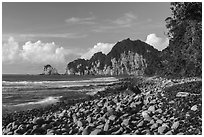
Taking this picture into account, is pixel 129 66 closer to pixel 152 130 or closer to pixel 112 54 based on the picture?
pixel 112 54

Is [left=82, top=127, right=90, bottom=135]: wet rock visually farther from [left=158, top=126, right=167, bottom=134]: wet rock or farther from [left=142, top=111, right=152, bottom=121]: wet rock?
[left=158, top=126, right=167, bottom=134]: wet rock

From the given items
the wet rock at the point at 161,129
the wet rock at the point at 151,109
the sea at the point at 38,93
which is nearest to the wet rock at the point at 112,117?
the wet rock at the point at 151,109

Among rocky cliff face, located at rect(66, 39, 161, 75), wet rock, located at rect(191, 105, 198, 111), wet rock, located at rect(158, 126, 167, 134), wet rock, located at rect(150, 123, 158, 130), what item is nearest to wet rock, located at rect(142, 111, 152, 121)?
wet rock, located at rect(150, 123, 158, 130)

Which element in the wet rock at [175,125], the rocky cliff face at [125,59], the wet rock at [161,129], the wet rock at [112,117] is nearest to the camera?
the wet rock at [161,129]

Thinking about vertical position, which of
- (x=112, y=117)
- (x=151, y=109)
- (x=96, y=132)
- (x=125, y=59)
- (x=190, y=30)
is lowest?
(x=96, y=132)

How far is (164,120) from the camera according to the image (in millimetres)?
10016

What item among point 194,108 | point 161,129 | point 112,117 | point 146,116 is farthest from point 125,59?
point 161,129

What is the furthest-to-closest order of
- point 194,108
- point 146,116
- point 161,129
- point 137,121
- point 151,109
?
1. point 151,109
2. point 194,108
3. point 146,116
4. point 137,121
5. point 161,129

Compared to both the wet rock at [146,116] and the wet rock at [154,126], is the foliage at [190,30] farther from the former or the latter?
the wet rock at [154,126]

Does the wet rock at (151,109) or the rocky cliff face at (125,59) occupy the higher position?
the rocky cliff face at (125,59)

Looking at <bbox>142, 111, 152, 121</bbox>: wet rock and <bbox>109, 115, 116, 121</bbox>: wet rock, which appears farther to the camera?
<bbox>109, 115, 116, 121</bbox>: wet rock

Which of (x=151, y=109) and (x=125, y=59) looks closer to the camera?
(x=151, y=109)

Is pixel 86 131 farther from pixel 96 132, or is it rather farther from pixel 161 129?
pixel 161 129

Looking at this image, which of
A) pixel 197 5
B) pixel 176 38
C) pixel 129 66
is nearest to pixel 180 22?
pixel 197 5
